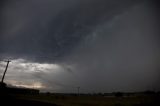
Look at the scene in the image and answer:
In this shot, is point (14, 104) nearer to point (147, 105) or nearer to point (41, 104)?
point (41, 104)

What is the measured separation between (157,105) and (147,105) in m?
1.54

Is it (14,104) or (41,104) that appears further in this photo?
(41,104)

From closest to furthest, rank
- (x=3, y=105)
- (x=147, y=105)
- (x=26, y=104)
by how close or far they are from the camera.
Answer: (x=3, y=105) < (x=26, y=104) < (x=147, y=105)

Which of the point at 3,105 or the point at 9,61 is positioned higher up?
the point at 9,61

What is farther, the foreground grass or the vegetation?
the vegetation

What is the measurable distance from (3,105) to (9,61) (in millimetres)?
39699

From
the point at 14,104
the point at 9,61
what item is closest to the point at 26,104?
the point at 14,104

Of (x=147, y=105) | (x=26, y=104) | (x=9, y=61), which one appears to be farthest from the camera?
(x=9, y=61)

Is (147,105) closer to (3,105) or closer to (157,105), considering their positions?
(157,105)

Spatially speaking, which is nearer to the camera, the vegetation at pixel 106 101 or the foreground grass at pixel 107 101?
the foreground grass at pixel 107 101

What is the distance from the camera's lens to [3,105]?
23422mm

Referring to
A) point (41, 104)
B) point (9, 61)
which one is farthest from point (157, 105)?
point (9, 61)

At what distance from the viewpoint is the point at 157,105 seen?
27.2 m

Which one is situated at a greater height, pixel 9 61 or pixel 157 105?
pixel 9 61
